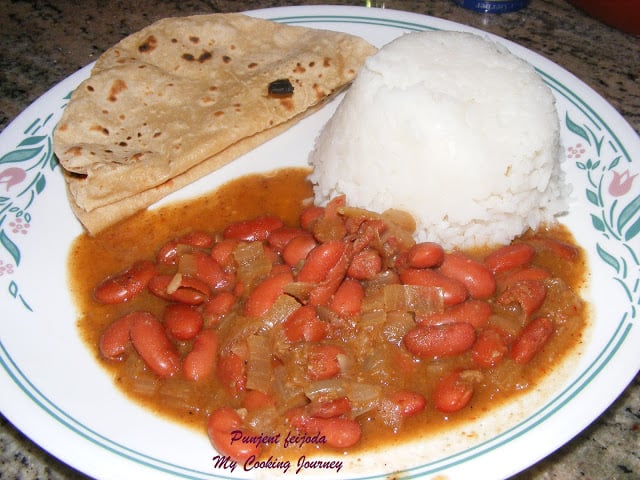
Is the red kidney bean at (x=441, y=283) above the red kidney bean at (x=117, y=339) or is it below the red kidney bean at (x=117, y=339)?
above

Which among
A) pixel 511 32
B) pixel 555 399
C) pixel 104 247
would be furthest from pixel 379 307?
pixel 511 32

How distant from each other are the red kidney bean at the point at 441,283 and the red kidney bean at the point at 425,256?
0.12 ft

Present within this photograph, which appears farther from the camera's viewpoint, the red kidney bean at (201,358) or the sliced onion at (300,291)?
the sliced onion at (300,291)

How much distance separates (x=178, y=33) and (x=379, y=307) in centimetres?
261

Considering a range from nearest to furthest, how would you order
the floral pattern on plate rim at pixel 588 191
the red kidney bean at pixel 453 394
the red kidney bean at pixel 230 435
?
the red kidney bean at pixel 230 435, the red kidney bean at pixel 453 394, the floral pattern on plate rim at pixel 588 191

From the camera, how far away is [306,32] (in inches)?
195

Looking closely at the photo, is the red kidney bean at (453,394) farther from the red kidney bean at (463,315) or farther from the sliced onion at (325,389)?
the sliced onion at (325,389)

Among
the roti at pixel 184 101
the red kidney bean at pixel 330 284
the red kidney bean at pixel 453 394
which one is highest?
the roti at pixel 184 101

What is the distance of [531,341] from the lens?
3.29 metres

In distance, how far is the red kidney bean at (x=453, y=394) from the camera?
3.11 m

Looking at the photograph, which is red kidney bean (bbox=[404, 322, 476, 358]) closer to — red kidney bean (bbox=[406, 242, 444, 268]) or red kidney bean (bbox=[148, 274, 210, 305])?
red kidney bean (bbox=[406, 242, 444, 268])

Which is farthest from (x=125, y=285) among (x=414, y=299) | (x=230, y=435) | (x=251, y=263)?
(x=414, y=299)

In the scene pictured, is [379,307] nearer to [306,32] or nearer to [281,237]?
[281,237]

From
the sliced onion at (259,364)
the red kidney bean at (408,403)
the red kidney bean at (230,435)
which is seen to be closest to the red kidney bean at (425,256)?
the red kidney bean at (408,403)
